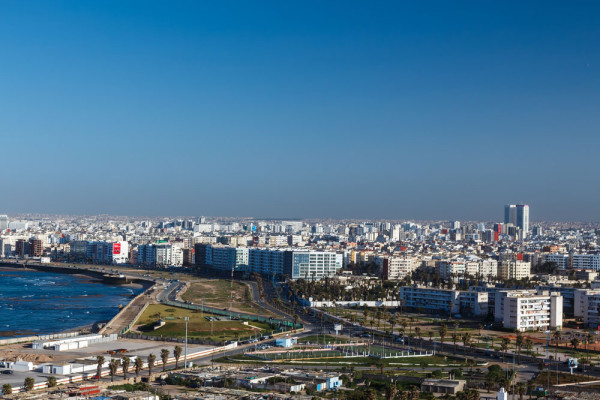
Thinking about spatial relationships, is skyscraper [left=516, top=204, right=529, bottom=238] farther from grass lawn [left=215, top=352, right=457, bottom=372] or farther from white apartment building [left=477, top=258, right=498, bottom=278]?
grass lawn [left=215, top=352, right=457, bottom=372]

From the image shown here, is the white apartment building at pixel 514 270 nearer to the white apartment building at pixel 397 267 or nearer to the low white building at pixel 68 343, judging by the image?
the white apartment building at pixel 397 267

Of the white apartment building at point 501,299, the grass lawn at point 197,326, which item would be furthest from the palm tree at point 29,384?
the white apartment building at point 501,299

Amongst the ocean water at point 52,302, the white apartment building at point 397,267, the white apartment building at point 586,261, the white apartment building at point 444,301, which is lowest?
the ocean water at point 52,302

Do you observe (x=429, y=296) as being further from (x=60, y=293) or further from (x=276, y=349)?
(x=60, y=293)

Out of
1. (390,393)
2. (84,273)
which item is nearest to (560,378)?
(390,393)

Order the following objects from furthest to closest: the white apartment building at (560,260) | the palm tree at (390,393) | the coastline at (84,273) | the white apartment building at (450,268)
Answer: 1. the white apartment building at (560,260)
2. the white apartment building at (450,268)
3. the coastline at (84,273)
4. the palm tree at (390,393)

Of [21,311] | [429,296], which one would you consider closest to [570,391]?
[429,296]

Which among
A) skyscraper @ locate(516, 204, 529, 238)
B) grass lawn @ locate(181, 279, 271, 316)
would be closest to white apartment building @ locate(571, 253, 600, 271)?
grass lawn @ locate(181, 279, 271, 316)
